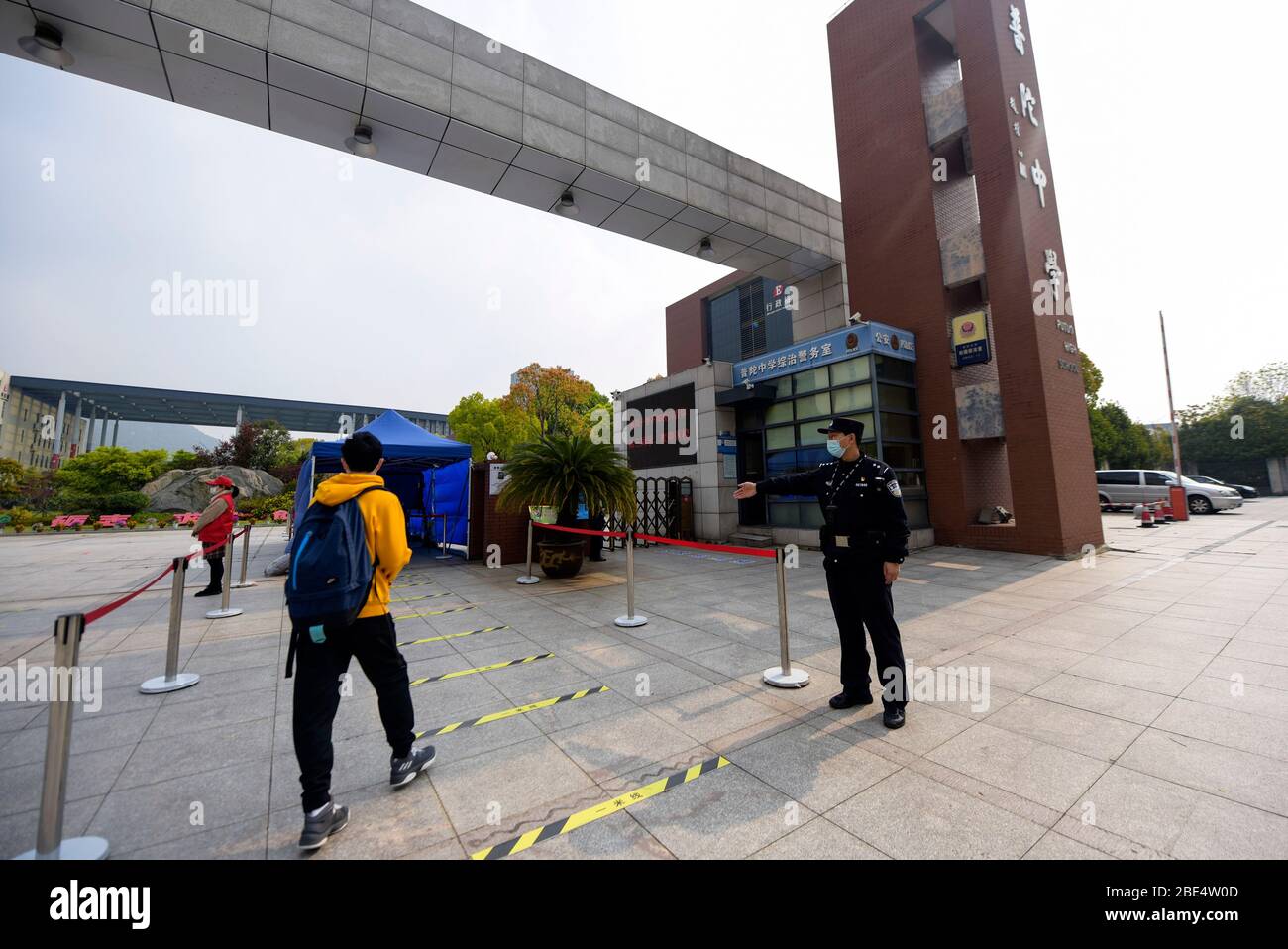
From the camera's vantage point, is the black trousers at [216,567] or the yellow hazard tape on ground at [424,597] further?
the black trousers at [216,567]

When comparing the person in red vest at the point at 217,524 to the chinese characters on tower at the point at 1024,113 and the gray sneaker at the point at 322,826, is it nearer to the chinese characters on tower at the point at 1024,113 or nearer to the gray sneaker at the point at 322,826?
the gray sneaker at the point at 322,826

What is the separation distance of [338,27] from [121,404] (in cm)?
6382

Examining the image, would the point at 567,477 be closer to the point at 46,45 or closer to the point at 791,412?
the point at 791,412

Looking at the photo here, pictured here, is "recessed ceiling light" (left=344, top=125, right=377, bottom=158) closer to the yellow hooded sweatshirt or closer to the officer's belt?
the yellow hooded sweatshirt

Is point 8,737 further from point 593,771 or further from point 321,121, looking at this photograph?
point 321,121

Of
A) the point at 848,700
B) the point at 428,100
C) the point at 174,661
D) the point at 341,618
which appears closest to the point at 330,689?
the point at 341,618

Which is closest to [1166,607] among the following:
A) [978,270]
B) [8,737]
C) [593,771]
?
[593,771]

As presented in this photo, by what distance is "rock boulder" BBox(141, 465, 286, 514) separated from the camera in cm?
2808

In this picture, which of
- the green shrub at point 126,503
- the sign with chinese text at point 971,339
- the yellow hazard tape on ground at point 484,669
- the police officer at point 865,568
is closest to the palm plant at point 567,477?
the yellow hazard tape on ground at point 484,669

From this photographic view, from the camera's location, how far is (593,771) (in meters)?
2.84

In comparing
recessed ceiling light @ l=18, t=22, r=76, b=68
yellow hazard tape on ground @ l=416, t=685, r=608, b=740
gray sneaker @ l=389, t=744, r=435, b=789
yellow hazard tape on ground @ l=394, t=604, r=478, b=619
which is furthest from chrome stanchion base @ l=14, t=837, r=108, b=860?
recessed ceiling light @ l=18, t=22, r=76, b=68

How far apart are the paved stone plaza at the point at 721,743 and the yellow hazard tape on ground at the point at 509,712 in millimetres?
77

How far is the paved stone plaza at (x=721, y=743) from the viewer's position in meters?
2.30

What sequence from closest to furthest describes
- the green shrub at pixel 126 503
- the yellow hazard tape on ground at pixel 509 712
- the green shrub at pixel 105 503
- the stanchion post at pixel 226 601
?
the yellow hazard tape on ground at pixel 509 712 → the stanchion post at pixel 226 601 → the green shrub at pixel 105 503 → the green shrub at pixel 126 503
